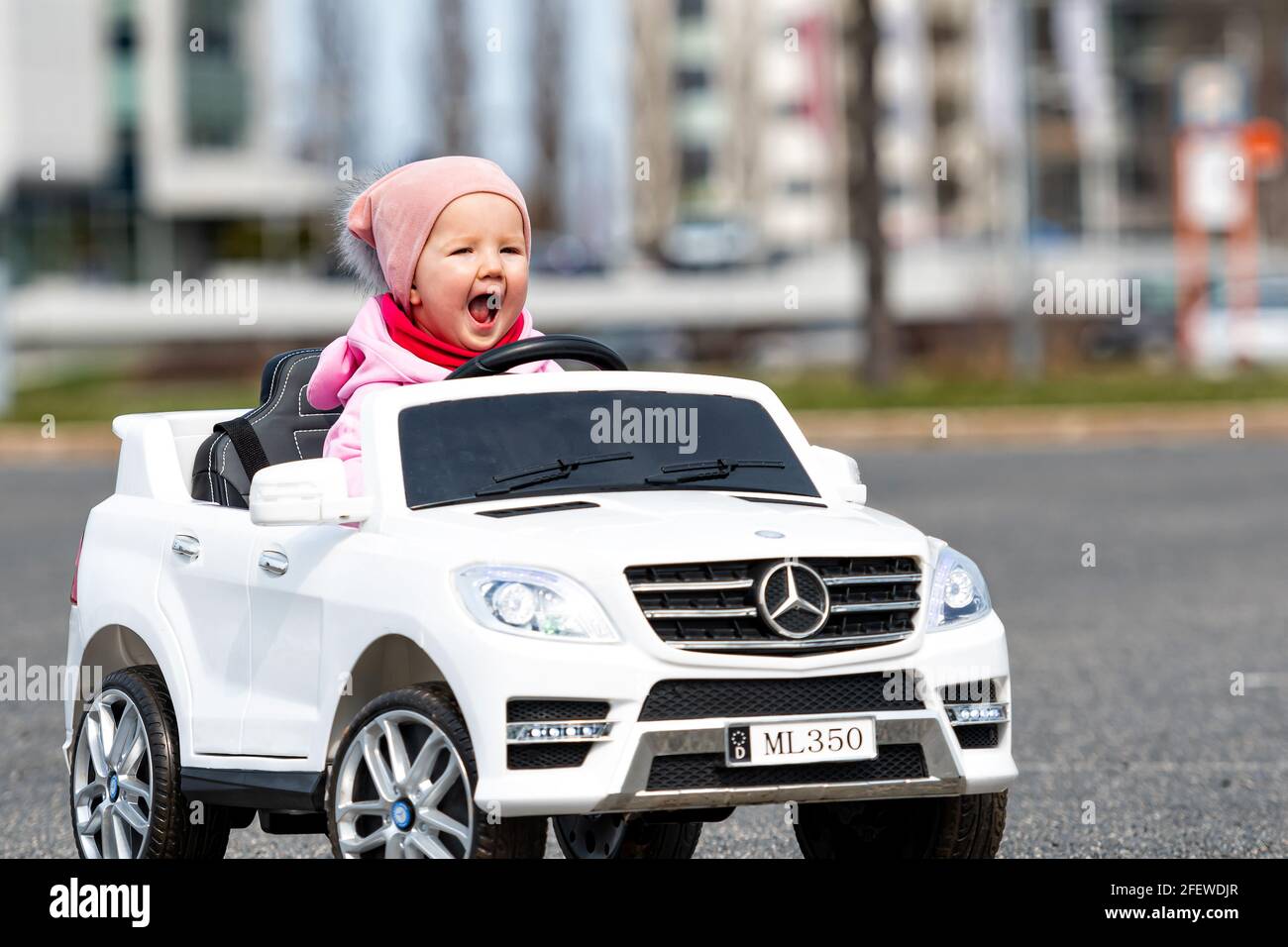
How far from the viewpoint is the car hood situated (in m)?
4.43

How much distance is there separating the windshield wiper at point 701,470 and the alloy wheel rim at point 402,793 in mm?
856

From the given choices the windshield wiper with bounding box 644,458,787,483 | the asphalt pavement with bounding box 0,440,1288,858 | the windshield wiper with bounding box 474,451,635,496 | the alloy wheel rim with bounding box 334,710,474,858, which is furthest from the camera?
the asphalt pavement with bounding box 0,440,1288,858

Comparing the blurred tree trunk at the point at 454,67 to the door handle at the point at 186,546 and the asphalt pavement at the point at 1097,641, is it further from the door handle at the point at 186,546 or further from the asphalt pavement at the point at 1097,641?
the door handle at the point at 186,546

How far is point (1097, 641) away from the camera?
37.7 feet

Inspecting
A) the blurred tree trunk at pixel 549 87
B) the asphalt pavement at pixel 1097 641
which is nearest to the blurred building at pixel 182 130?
the blurred tree trunk at pixel 549 87

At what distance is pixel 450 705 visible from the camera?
4488 mm

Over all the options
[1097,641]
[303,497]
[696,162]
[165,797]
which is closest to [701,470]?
[303,497]

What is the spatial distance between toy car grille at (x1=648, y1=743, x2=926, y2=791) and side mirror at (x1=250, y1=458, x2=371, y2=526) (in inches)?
36.3

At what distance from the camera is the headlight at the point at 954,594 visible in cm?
470

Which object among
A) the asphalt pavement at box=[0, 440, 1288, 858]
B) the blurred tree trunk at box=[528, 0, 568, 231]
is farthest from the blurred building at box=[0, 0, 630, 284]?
the asphalt pavement at box=[0, 440, 1288, 858]

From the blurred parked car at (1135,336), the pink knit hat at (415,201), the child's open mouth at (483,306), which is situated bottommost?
the blurred parked car at (1135,336)

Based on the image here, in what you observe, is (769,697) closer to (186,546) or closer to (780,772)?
(780,772)

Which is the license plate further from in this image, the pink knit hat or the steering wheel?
the pink knit hat
